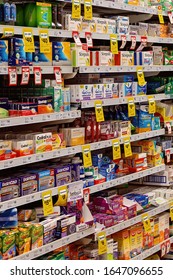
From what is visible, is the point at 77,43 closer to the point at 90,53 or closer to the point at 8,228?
the point at 90,53

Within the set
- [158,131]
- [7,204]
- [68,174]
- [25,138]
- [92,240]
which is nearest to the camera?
[7,204]

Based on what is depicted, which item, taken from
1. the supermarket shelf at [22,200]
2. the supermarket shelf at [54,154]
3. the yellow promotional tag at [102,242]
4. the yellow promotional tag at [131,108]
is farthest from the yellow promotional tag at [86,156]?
the yellow promotional tag at [131,108]

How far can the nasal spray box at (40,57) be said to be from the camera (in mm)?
4180

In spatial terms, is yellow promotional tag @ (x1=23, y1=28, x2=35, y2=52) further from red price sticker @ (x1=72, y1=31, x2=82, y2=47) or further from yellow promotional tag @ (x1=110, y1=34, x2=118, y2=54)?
yellow promotional tag @ (x1=110, y1=34, x2=118, y2=54)

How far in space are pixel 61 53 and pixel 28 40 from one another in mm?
434

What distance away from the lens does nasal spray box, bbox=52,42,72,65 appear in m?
4.34

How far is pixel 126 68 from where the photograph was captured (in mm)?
5164

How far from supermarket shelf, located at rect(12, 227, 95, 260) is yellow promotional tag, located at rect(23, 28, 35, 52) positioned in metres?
1.30

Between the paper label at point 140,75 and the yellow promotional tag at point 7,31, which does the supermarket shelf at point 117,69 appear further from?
the yellow promotional tag at point 7,31

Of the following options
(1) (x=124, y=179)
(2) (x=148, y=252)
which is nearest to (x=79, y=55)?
(1) (x=124, y=179)

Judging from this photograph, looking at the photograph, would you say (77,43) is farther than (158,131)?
No

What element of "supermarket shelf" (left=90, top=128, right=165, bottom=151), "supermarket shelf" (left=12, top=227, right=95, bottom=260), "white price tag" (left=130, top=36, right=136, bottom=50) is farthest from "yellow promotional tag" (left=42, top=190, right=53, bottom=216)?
"white price tag" (left=130, top=36, right=136, bottom=50)
